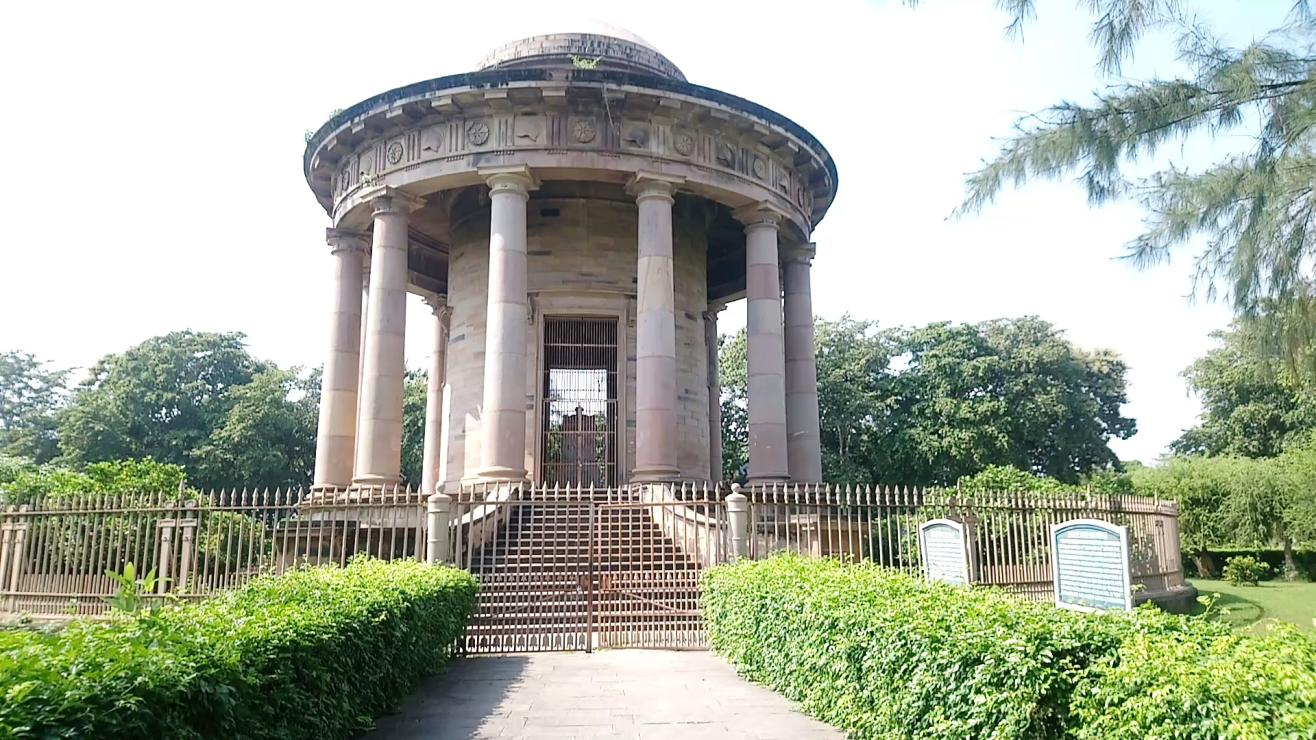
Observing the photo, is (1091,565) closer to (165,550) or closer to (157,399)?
(165,550)

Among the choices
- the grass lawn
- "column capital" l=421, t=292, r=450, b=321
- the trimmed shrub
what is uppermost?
"column capital" l=421, t=292, r=450, b=321

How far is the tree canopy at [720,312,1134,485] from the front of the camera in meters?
38.8

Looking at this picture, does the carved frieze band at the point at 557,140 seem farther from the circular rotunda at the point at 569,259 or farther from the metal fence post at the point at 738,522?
the metal fence post at the point at 738,522

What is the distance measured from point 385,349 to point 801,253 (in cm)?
1110

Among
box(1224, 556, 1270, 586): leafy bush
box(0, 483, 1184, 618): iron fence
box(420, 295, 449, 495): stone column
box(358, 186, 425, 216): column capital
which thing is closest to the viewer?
box(0, 483, 1184, 618): iron fence

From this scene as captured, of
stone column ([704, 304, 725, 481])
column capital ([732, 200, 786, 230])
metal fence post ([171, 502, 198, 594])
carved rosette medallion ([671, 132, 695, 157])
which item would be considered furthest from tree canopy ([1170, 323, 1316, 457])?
metal fence post ([171, 502, 198, 594])

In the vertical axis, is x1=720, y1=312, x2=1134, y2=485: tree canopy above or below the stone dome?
below

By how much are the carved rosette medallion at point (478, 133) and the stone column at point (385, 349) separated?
218 cm

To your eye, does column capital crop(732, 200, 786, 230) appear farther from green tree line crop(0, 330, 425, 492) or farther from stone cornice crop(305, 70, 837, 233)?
green tree line crop(0, 330, 425, 492)

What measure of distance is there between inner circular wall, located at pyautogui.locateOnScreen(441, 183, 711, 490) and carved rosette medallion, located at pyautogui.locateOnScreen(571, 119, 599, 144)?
3.02 metres

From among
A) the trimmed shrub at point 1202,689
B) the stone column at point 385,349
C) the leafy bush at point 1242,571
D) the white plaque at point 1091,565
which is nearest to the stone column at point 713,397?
the stone column at point 385,349

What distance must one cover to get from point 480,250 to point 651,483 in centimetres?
897

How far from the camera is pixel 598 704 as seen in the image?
8547 mm

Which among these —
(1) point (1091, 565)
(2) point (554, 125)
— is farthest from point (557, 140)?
(1) point (1091, 565)
